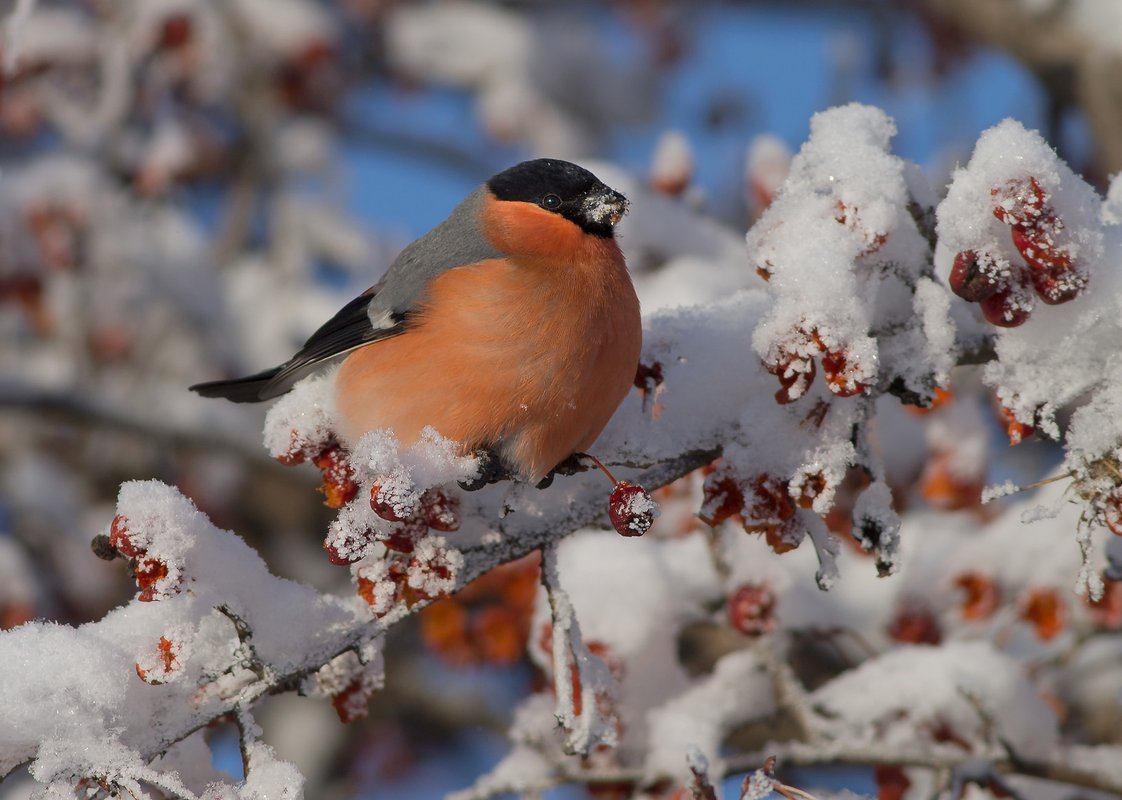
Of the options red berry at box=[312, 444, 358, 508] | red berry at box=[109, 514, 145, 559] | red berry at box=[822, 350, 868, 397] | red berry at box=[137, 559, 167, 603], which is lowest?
red berry at box=[137, 559, 167, 603]

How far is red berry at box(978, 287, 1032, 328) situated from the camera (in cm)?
182

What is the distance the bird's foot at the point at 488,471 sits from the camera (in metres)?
2.06

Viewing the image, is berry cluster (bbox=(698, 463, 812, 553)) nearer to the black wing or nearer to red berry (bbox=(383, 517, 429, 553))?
red berry (bbox=(383, 517, 429, 553))

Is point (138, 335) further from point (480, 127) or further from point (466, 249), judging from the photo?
point (466, 249)

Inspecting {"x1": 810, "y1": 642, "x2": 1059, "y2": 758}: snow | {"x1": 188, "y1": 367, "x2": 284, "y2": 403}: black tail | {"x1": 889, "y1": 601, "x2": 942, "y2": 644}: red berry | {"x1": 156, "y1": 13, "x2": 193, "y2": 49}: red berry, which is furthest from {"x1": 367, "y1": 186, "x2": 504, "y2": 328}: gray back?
{"x1": 156, "y1": 13, "x2": 193, "y2": 49}: red berry

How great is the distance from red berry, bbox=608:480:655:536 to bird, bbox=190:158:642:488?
0.83 feet

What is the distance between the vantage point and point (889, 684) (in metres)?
2.60

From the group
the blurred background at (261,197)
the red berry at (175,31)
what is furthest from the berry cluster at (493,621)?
the red berry at (175,31)

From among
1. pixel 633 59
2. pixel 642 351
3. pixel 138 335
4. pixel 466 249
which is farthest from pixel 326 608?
pixel 633 59

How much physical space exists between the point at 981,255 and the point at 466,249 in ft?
3.77

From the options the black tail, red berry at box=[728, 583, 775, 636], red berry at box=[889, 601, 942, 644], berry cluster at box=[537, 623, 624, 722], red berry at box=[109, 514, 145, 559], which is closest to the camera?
red berry at box=[109, 514, 145, 559]

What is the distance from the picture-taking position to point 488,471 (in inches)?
82.4

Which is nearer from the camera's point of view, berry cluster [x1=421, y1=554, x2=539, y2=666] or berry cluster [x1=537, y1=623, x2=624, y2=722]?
berry cluster [x1=537, y1=623, x2=624, y2=722]

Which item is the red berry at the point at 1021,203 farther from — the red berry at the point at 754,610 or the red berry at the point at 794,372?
the red berry at the point at 754,610
